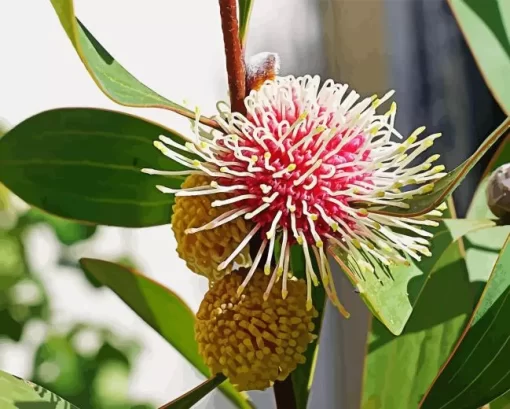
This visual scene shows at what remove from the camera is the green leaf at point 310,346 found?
55cm

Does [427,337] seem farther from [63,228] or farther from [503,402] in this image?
[63,228]

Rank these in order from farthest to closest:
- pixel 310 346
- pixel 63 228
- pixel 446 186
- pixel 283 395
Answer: pixel 63 228 < pixel 310 346 < pixel 283 395 < pixel 446 186

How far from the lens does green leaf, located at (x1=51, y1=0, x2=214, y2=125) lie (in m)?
0.37

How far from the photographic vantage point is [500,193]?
0.52m

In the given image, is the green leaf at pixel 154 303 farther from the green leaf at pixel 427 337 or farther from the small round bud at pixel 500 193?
the small round bud at pixel 500 193

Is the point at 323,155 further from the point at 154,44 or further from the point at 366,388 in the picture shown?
the point at 154,44

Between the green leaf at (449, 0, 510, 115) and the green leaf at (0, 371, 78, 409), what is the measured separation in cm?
50

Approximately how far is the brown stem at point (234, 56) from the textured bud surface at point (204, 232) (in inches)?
2.5

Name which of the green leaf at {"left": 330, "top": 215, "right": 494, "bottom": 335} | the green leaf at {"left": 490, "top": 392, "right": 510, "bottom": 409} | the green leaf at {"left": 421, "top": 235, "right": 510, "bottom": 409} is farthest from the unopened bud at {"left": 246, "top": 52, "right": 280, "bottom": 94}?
the green leaf at {"left": 490, "top": 392, "right": 510, "bottom": 409}

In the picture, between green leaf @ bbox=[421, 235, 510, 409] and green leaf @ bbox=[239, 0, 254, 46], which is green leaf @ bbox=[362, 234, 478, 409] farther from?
green leaf @ bbox=[239, 0, 254, 46]

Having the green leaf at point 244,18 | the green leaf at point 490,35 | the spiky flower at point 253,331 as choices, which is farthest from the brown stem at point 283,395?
the green leaf at point 490,35

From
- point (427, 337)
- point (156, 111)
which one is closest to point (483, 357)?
point (427, 337)

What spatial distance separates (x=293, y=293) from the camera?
413mm

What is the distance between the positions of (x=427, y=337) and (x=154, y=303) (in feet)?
0.93
